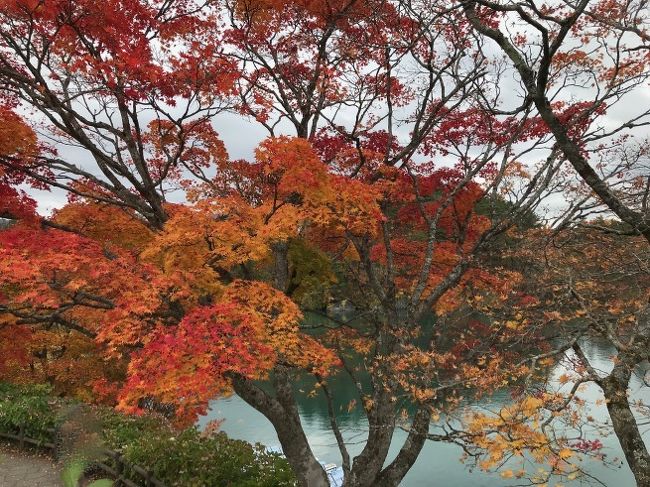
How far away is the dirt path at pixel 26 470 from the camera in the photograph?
10219 mm

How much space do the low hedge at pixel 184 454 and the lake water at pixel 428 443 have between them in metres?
4.20

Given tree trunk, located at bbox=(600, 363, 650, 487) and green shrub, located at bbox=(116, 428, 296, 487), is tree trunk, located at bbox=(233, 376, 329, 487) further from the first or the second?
tree trunk, located at bbox=(600, 363, 650, 487)

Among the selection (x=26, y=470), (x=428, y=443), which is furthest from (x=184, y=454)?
(x=428, y=443)

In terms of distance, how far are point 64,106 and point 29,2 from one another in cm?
191

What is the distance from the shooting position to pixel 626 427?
6207 mm

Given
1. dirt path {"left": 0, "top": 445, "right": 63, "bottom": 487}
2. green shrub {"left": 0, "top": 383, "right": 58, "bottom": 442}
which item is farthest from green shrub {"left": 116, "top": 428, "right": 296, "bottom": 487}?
green shrub {"left": 0, "top": 383, "right": 58, "bottom": 442}

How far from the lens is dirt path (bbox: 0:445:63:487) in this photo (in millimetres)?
10219

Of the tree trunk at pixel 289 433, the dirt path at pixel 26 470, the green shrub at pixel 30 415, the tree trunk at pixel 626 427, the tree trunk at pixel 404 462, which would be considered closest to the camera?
the tree trunk at pixel 626 427

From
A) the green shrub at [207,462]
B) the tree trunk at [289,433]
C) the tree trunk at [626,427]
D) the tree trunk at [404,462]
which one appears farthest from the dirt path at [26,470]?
the tree trunk at [626,427]

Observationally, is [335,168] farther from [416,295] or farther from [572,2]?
[572,2]

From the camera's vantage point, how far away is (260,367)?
7309 mm

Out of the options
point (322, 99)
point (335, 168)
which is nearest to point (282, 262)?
point (335, 168)

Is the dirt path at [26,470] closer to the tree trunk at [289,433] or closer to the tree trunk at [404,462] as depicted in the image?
the tree trunk at [289,433]

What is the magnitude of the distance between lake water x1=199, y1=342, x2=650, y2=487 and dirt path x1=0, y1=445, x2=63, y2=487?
7.58 meters
